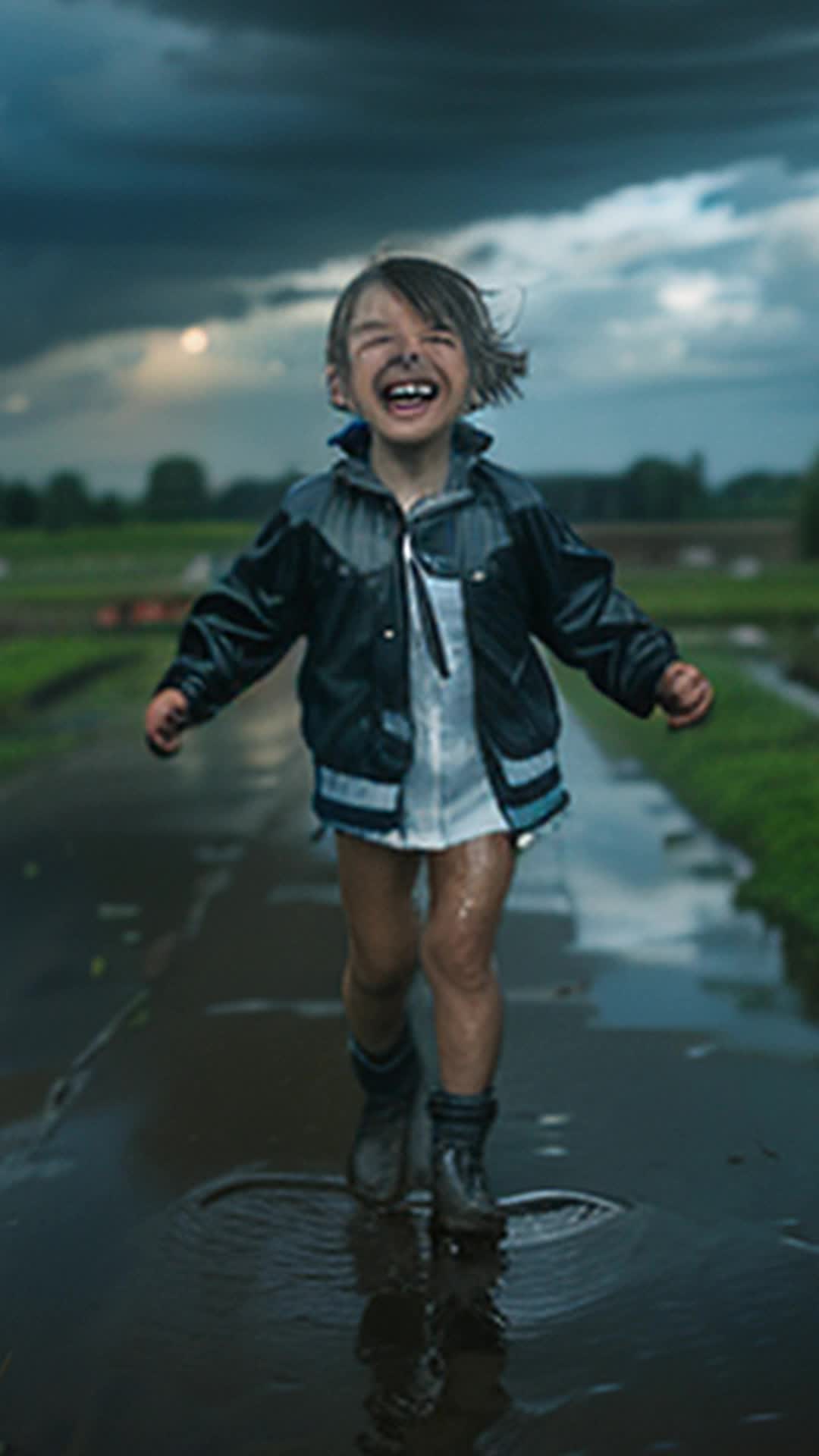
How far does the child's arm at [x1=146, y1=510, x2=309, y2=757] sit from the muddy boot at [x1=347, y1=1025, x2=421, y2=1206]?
0.83 metres

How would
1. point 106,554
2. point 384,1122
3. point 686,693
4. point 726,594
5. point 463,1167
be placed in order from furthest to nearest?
point 106,554, point 726,594, point 384,1122, point 686,693, point 463,1167

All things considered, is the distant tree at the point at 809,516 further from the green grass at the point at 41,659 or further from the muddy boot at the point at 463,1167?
the muddy boot at the point at 463,1167

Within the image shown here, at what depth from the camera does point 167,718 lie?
12.5 feet

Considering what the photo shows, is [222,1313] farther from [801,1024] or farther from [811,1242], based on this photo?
[801,1024]

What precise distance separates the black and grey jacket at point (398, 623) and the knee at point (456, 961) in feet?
0.80

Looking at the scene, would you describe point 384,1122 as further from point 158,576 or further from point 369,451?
point 158,576

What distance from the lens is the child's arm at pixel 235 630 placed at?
12.5 ft

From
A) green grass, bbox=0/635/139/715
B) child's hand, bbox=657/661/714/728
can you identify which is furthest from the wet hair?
green grass, bbox=0/635/139/715

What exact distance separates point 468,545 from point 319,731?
1.63 ft

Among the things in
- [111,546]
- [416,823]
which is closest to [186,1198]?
[416,823]

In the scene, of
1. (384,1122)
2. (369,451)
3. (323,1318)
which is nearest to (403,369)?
(369,451)

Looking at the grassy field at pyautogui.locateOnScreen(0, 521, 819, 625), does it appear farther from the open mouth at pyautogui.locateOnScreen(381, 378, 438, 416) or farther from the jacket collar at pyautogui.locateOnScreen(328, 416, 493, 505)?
the open mouth at pyautogui.locateOnScreen(381, 378, 438, 416)

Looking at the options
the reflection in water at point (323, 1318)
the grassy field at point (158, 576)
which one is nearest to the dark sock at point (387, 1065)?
the reflection in water at point (323, 1318)

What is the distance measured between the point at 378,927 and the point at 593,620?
776mm
